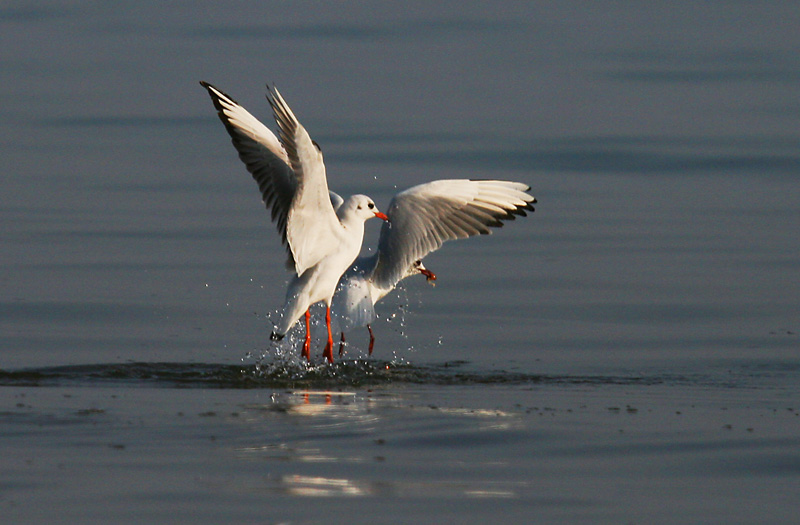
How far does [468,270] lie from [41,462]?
854cm

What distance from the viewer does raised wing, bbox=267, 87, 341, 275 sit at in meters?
9.73

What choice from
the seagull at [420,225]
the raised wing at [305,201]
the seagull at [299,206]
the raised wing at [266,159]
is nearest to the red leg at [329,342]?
the seagull at [299,206]

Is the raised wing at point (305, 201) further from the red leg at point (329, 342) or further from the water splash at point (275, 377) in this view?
the water splash at point (275, 377)

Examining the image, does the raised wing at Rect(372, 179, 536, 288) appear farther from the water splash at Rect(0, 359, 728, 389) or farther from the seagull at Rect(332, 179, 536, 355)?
the water splash at Rect(0, 359, 728, 389)

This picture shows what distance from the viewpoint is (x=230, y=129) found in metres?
10.7

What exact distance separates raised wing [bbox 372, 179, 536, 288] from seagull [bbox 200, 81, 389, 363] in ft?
1.31

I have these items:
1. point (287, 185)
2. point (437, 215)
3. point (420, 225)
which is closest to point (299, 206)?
point (287, 185)

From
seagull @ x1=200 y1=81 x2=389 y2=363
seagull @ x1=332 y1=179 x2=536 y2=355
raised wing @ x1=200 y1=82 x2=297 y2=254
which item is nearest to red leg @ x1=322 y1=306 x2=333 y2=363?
seagull @ x1=200 y1=81 x2=389 y2=363

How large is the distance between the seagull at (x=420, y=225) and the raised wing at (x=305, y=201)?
0.98 metres

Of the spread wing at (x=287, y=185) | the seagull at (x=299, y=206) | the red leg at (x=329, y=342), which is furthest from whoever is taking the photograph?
the red leg at (x=329, y=342)

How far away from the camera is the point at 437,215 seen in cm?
1243

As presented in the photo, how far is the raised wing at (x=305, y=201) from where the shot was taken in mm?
9732

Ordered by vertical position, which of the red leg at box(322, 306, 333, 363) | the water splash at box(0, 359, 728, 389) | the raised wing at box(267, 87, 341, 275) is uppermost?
the raised wing at box(267, 87, 341, 275)

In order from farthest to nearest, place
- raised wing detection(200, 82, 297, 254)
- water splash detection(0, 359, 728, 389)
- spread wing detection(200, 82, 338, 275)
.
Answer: raised wing detection(200, 82, 297, 254) < spread wing detection(200, 82, 338, 275) < water splash detection(0, 359, 728, 389)
